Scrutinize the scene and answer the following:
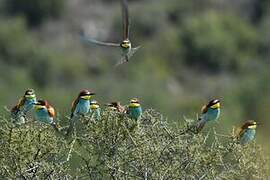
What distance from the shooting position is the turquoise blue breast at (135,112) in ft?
38.5

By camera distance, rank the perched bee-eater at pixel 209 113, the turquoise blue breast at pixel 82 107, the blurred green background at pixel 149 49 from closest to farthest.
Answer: the turquoise blue breast at pixel 82 107
the perched bee-eater at pixel 209 113
the blurred green background at pixel 149 49

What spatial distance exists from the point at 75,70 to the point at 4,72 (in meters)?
3.93

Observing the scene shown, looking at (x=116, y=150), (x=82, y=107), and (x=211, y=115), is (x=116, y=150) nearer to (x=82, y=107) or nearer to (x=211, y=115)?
(x=82, y=107)

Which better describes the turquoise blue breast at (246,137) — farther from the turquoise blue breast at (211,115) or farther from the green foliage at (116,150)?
the turquoise blue breast at (211,115)

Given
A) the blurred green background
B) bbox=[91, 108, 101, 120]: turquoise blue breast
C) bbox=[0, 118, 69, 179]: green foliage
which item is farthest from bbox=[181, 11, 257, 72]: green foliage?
bbox=[0, 118, 69, 179]: green foliage

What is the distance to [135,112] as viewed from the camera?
11.8m

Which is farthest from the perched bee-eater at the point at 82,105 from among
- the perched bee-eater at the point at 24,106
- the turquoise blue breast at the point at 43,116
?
the perched bee-eater at the point at 24,106

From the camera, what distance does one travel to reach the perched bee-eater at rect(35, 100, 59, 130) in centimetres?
1181

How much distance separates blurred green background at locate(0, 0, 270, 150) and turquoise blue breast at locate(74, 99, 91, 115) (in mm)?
28650

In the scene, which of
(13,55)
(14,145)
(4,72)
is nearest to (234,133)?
(14,145)

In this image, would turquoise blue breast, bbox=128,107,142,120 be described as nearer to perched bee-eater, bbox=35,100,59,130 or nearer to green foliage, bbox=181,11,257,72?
perched bee-eater, bbox=35,100,59,130

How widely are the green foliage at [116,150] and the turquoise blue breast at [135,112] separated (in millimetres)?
68

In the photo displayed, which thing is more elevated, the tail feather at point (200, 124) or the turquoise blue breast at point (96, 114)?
the tail feather at point (200, 124)

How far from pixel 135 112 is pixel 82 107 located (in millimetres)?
523
